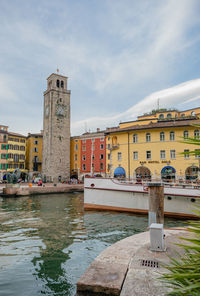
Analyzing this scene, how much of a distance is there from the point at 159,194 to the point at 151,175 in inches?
719

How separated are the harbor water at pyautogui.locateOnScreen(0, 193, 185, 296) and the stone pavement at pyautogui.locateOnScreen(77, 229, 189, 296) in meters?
1.63

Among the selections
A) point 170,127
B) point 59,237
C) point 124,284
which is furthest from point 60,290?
point 170,127

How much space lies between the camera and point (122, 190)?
18828 mm

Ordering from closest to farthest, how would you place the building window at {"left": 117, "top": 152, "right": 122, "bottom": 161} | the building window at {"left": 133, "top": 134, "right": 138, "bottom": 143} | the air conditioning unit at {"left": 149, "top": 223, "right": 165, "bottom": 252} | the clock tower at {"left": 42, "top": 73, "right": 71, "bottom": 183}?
the air conditioning unit at {"left": 149, "top": 223, "right": 165, "bottom": 252}, the building window at {"left": 133, "top": 134, "right": 138, "bottom": 143}, the building window at {"left": 117, "top": 152, "right": 122, "bottom": 161}, the clock tower at {"left": 42, "top": 73, "right": 71, "bottom": 183}

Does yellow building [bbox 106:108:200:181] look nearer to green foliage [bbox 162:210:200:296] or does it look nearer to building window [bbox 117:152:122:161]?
building window [bbox 117:152:122:161]

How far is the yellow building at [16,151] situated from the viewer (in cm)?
5664

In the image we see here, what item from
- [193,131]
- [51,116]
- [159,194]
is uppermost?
[51,116]

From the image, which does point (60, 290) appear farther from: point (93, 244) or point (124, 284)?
point (93, 244)

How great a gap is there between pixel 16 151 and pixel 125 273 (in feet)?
191

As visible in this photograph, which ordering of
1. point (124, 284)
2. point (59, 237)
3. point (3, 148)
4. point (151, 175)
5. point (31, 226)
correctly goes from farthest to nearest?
point (3, 148)
point (151, 175)
point (31, 226)
point (59, 237)
point (124, 284)

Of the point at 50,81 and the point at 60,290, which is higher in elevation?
the point at 50,81

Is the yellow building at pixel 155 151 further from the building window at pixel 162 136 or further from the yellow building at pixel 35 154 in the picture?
the yellow building at pixel 35 154

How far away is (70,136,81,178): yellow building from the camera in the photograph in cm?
5871

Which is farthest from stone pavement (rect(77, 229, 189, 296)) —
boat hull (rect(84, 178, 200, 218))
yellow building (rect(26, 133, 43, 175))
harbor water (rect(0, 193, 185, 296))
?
yellow building (rect(26, 133, 43, 175))
